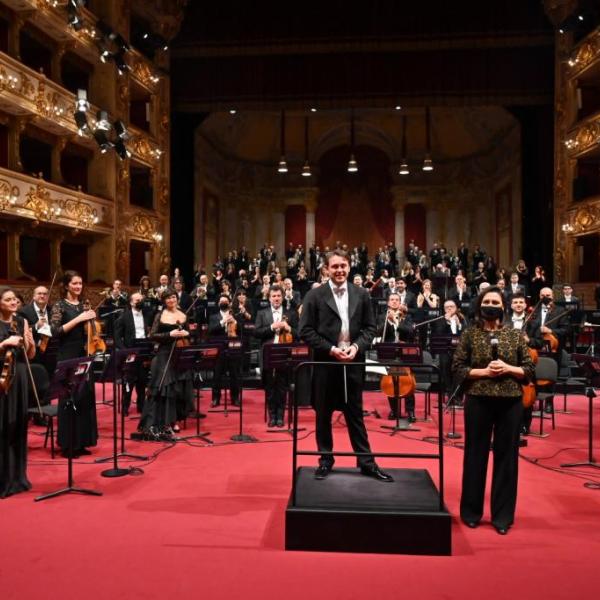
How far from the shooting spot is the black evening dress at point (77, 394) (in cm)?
515

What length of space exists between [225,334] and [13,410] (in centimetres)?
363

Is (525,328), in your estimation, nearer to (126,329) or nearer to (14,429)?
(126,329)

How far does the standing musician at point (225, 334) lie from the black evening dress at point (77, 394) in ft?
6.96

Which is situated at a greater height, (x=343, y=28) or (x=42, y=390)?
(x=343, y=28)

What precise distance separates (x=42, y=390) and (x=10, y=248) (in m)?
7.36

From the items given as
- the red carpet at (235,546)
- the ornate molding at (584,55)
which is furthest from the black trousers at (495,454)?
the ornate molding at (584,55)

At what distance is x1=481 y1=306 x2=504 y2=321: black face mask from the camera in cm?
355

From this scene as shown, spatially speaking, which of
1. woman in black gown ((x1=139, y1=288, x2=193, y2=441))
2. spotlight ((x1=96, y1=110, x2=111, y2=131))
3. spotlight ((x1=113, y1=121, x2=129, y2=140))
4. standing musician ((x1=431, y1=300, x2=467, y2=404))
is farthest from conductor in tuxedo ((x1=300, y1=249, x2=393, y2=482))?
spotlight ((x1=113, y1=121, x2=129, y2=140))

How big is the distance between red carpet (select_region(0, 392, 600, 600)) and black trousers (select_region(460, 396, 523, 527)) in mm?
130

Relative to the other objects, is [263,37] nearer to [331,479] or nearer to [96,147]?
[96,147]

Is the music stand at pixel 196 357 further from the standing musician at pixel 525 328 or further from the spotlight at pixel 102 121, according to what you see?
the spotlight at pixel 102 121

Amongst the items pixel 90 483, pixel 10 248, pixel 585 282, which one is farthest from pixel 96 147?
pixel 585 282

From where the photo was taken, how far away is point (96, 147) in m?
14.3

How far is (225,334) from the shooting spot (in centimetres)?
759
